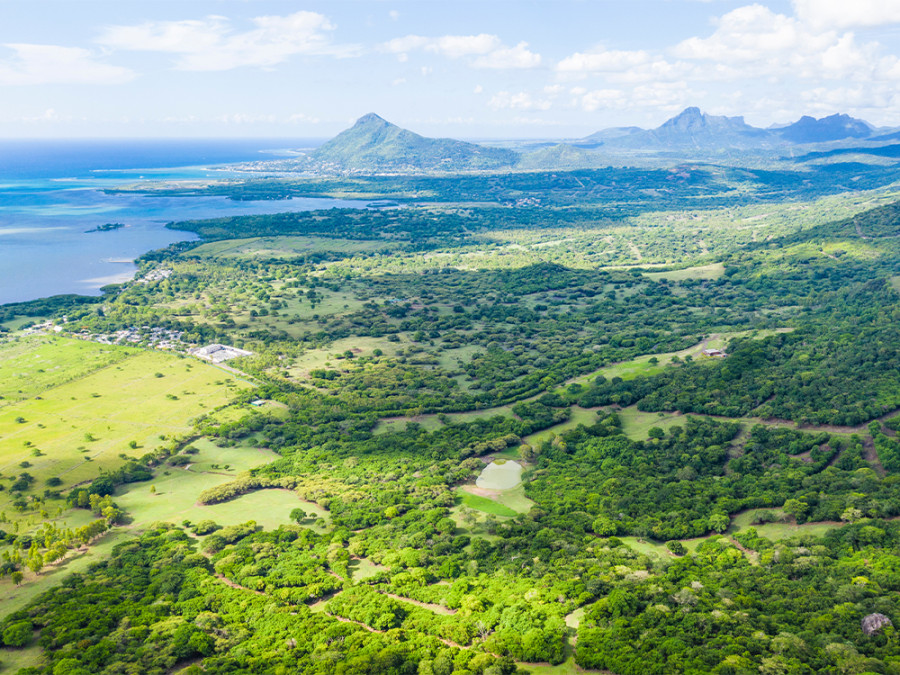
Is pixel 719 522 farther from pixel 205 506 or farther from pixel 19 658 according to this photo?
pixel 19 658

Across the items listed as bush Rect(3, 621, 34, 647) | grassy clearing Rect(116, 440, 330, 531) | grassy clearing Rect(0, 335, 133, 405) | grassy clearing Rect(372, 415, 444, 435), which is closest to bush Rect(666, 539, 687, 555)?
grassy clearing Rect(116, 440, 330, 531)

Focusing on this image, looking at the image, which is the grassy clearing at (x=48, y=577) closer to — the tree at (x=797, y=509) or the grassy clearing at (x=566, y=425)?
the grassy clearing at (x=566, y=425)

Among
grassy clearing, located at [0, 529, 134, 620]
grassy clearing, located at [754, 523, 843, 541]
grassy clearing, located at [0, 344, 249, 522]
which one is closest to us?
grassy clearing, located at [0, 529, 134, 620]

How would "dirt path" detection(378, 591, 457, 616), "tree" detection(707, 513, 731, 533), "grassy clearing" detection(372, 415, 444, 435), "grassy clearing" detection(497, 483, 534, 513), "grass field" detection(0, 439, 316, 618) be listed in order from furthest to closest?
"grassy clearing" detection(372, 415, 444, 435) < "grassy clearing" detection(497, 483, 534, 513) < "tree" detection(707, 513, 731, 533) < "grass field" detection(0, 439, 316, 618) < "dirt path" detection(378, 591, 457, 616)

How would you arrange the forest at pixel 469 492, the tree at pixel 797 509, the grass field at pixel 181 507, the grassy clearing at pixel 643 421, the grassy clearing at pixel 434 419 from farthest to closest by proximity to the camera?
the grassy clearing at pixel 434 419
the grassy clearing at pixel 643 421
the grass field at pixel 181 507
the tree at pixel 797 509
the forest at pixel 469 492

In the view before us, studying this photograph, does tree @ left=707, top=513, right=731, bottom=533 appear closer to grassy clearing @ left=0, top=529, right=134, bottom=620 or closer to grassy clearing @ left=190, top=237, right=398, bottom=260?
grassy clearing @ left=0, top=529, right=134, bottom=620

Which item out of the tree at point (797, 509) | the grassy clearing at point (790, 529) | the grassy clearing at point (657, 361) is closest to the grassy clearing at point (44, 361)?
the grassy clearing at point (657, 361)

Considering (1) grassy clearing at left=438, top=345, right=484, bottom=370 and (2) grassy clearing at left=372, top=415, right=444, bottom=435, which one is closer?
(2) grassy clearing at left=372, top=415, right=444, bottom=435
